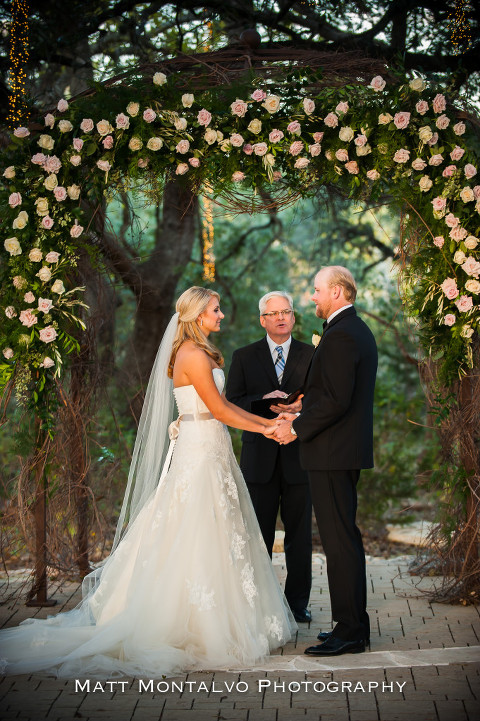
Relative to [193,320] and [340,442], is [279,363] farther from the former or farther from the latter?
[340,442]

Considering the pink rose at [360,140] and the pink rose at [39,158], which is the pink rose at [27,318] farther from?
the pink rose at [360,140]

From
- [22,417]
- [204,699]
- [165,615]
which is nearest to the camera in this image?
[204,699]

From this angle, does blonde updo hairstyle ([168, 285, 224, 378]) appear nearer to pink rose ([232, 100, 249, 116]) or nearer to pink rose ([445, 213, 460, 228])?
pink rose ([232, 100, 249, 116])

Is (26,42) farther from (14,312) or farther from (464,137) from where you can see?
(464,137)

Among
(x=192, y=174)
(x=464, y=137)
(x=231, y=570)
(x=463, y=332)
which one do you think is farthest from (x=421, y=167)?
(x=231, y=570)

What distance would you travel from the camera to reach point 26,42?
591 cm

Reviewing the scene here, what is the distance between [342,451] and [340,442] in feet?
0.16

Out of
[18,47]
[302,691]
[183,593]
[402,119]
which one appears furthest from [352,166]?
[302,691]

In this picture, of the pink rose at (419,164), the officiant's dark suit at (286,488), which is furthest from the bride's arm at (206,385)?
the pink rose at (419,164)

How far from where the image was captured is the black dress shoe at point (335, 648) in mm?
4410

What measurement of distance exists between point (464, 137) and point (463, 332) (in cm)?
131

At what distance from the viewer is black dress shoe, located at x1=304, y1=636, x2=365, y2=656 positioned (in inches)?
174

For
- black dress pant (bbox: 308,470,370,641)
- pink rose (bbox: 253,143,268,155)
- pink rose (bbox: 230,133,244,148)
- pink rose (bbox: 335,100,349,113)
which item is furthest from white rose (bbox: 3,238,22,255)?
black dress pant (bbox: 308,470,370,641)

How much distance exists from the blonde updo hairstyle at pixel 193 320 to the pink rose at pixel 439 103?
1.92 metres
